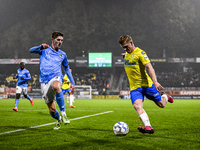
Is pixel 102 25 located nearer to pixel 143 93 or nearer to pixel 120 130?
pixel 143 93

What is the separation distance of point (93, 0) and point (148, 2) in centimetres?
1181

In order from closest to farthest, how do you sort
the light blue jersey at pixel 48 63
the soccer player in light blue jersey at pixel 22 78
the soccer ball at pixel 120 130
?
the soccer ball at pixel 120 130, the light blue jersey at pixel 48 63, the soccer player in light blue jersey at pixel 22 78

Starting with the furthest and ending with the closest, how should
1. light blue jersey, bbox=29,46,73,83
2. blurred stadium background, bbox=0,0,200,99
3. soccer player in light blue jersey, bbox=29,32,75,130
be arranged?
blurred stadium background, bbox=0,0,200,99 < light blue jersey, bbox=29,46,73,83 < soccer player in light blue jersey, bbox=29,32,75,130

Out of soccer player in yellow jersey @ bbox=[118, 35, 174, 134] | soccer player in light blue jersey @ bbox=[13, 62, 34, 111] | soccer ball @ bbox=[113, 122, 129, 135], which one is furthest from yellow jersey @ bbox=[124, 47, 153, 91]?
soccer player in light blue jersey @ bbox=[13, 62, 34, 111]

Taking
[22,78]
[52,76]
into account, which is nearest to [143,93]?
[52,76]

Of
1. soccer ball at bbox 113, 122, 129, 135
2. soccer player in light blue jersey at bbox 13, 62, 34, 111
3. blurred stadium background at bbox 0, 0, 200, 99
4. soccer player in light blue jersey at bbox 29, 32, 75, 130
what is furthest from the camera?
blurred stadium background at bbox 0, 0, 200, 99

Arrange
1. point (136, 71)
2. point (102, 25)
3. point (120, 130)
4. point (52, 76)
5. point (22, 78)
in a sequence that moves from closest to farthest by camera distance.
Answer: point (120, 130) → point (136, 71) → point (52, 76) → point (22, 78) → point (102, 25)

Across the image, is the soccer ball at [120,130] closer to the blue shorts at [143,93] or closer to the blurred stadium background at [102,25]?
the blue shorts at [143,93]

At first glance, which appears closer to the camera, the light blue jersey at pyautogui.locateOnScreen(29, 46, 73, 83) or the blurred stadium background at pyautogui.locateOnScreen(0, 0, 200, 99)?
the light blue jersey at pyautogui.locateOnScreen(29, 46, 73, 83)

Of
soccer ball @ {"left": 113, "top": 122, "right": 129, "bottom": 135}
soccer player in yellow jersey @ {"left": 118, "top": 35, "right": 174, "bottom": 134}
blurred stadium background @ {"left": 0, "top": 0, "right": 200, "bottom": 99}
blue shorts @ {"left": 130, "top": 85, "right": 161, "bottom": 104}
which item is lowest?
soccer ball @ {"left": 113, "top": 122, "right": 129, "bottom": 135}

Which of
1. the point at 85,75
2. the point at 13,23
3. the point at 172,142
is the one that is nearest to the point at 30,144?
the point at 172,142

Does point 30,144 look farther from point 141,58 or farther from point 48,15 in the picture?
point 48,15

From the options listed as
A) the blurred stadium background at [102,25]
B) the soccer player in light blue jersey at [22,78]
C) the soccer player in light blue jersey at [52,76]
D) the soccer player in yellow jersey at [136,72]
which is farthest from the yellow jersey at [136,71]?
the blurred stadium background at [102,25]

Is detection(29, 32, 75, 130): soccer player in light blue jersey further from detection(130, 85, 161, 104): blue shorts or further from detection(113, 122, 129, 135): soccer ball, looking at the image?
detection(130, 85, 161, 104): blue shorts
